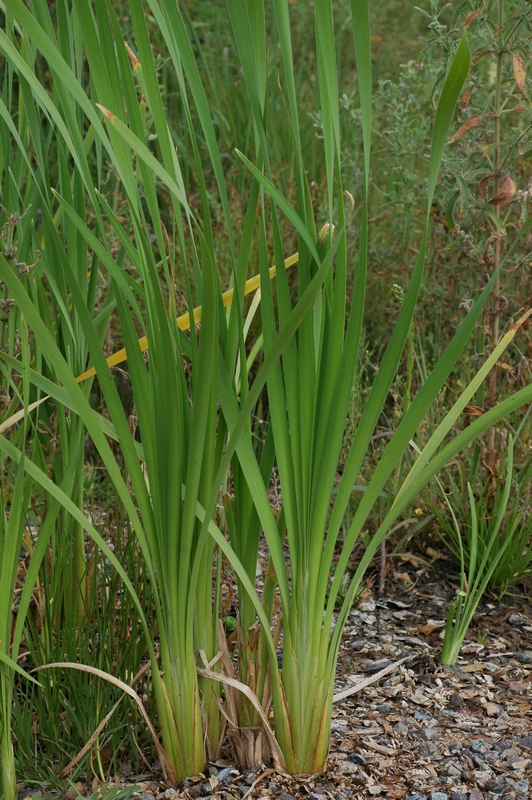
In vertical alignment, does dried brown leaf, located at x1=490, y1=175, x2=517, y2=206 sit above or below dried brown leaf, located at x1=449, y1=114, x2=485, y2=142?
below

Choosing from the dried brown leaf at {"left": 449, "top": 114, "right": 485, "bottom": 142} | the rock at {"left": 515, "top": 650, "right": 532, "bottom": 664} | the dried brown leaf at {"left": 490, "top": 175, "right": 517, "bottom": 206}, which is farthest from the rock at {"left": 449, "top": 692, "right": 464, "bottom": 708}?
the dried brown leaf at {"left": 449, "top": 114, "right": 485, "bottom": 142}

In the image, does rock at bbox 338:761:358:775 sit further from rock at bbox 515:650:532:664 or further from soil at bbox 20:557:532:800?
rock at bbox 515:650:532:664

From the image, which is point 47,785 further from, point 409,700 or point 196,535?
point 409,700

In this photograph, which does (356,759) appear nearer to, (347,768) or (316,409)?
(347,768)

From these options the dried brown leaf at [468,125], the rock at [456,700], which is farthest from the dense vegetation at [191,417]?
the dried brown leaf at [468,125]

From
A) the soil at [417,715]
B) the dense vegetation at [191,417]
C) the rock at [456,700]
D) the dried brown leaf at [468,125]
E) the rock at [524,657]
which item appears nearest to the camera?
the dense vegetation at [191,417]

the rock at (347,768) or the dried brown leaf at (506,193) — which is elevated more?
the dried brown leaf at (506,193)

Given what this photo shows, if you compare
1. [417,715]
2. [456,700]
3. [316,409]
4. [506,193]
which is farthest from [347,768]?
[506,193]

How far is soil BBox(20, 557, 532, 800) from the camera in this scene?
144 cm

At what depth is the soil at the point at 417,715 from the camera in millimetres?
1442

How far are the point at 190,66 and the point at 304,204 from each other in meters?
0.25

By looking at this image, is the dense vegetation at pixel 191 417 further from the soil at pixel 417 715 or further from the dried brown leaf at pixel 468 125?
the dried brown leaf at pixel 468 125

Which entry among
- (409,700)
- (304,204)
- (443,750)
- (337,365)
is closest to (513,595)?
(409,700)

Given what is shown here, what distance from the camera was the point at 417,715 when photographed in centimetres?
174
